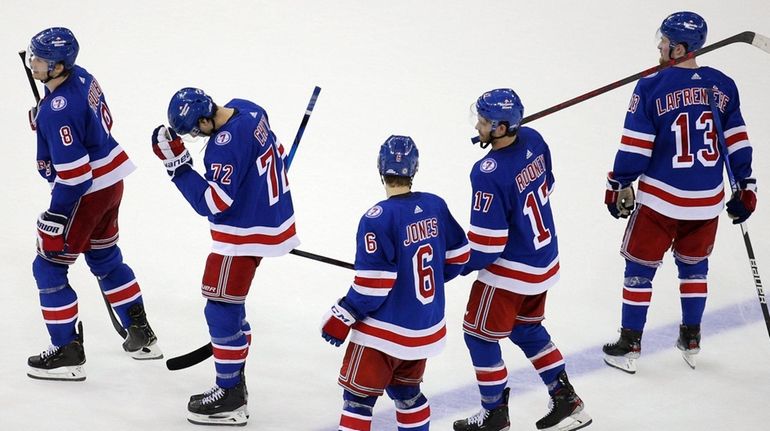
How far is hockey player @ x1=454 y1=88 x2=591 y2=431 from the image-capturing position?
4.25 metres

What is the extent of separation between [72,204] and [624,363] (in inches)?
99.2

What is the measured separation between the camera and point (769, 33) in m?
8.77

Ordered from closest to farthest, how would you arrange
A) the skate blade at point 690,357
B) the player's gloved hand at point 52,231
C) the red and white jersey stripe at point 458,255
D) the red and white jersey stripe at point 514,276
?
the red and white jersey stripe at point 458,255 < the red and white jersey stripe at point 514,276 < the player's gloved hand at point 52,231 < the skate blade at point 690,357

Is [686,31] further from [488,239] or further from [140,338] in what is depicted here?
[140,338]

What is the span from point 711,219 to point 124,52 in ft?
15.7

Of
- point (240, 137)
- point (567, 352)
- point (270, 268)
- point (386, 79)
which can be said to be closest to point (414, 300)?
A: point (240, 137)

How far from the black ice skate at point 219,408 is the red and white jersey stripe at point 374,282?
3.38ft

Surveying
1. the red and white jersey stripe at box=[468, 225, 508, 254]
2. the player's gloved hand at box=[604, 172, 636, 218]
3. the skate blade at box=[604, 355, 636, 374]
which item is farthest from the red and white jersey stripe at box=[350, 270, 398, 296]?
the skate blade at box=[604, 355, 636, 374]

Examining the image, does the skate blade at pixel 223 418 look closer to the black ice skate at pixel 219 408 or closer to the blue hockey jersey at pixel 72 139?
the black ice skate at pixel 219 408

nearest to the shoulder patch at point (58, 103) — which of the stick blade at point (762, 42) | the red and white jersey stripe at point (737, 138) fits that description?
the red and white jersey stripe at point (737, 138)

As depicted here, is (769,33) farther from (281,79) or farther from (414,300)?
(414,300)

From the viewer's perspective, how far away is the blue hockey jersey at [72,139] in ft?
14.9

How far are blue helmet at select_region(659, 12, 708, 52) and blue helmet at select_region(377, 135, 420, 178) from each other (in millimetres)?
1638

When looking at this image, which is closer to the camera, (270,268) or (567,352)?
(567,352)
